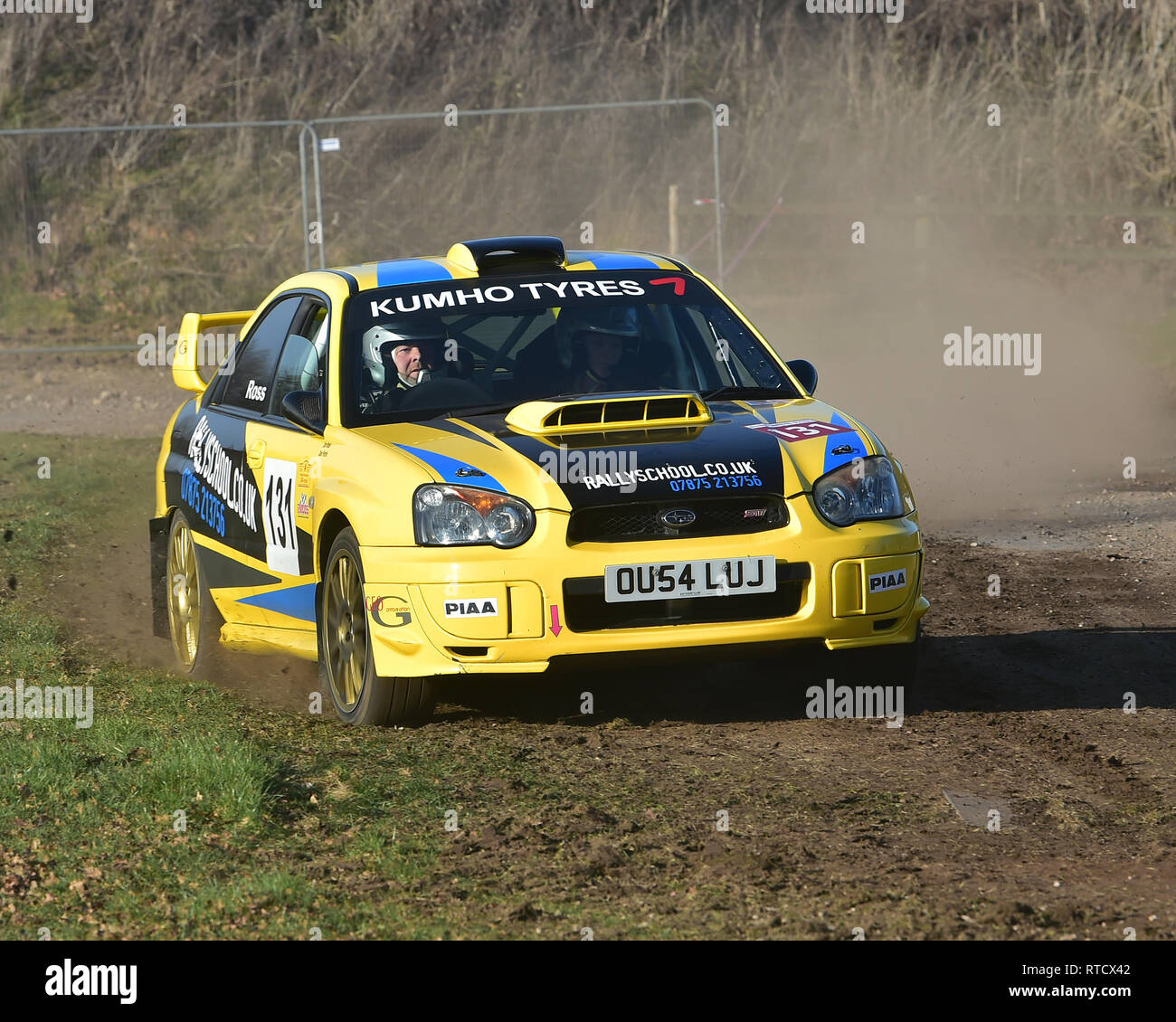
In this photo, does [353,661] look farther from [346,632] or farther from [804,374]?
[804,374]

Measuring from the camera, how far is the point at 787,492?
20.5 ft

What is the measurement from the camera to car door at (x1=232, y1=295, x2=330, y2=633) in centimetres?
695

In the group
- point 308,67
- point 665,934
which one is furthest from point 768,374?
point 308,67

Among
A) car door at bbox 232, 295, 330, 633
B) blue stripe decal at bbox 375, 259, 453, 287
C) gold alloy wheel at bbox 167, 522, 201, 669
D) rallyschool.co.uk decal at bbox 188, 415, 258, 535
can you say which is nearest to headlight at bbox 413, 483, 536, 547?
car door at bbox 232, 295, 330, 633

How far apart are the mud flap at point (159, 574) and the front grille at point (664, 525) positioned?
3210mm

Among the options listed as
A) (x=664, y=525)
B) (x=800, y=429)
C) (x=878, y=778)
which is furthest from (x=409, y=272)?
(x=878, y=778)

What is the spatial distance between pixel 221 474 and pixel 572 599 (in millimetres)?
2358

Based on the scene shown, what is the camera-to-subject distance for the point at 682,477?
6.15 meters

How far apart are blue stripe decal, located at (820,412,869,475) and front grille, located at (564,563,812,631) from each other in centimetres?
41

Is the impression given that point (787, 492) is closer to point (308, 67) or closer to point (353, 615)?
point (353, 615)

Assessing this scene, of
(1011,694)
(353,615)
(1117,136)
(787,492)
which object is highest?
(1117,136)

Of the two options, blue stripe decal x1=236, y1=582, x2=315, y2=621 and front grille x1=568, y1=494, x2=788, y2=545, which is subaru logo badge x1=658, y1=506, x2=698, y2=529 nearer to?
front grille x1=568, y1=494, x2=788, y2=545

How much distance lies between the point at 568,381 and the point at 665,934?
3258mm

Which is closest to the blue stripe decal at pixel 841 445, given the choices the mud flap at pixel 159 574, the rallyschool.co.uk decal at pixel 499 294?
the rallyschool.co.uk decal at pixel 499 294
